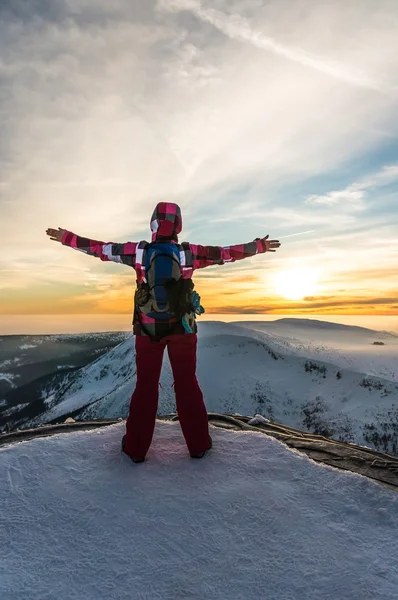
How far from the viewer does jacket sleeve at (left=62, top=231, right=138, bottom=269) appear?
5031 millimetres

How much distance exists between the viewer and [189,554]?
301 cm

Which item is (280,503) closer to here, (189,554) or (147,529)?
(189,554)

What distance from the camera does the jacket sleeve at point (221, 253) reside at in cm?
506

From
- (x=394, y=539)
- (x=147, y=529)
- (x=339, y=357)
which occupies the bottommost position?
(x=339, y=357)

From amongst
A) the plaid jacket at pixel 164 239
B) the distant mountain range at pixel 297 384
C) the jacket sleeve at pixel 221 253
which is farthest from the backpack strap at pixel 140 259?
the distant mountain range at pixel 297 384

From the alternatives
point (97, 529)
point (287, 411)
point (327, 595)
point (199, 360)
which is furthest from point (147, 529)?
point (199, 360)

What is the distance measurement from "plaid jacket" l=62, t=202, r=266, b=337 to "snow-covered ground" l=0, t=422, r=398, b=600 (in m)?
1.67

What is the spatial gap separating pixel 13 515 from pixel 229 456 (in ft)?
7.39

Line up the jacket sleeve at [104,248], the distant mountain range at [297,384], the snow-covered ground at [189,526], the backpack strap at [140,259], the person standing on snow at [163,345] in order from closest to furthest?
the snow-covered ground at [189,526] < the person standing on snow at [163,345] < the backpack strap at [140,259] < the jacket sleeve at [104,248] < the distant mountain range at [297,384]

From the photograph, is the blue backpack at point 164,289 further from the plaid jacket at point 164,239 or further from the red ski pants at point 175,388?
the red ski pants at point 175,388

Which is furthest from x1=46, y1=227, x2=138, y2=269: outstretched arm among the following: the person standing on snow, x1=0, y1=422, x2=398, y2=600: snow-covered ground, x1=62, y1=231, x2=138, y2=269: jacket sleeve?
x1=0, y1=422, x2=398, y2=600: snow-covered ground

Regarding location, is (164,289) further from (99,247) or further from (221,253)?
(99,247)

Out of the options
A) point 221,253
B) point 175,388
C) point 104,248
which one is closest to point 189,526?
point 175,388

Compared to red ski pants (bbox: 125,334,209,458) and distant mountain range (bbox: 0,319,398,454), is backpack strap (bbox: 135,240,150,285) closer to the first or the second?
red ski pants (bbox: 125,334,209,458)
